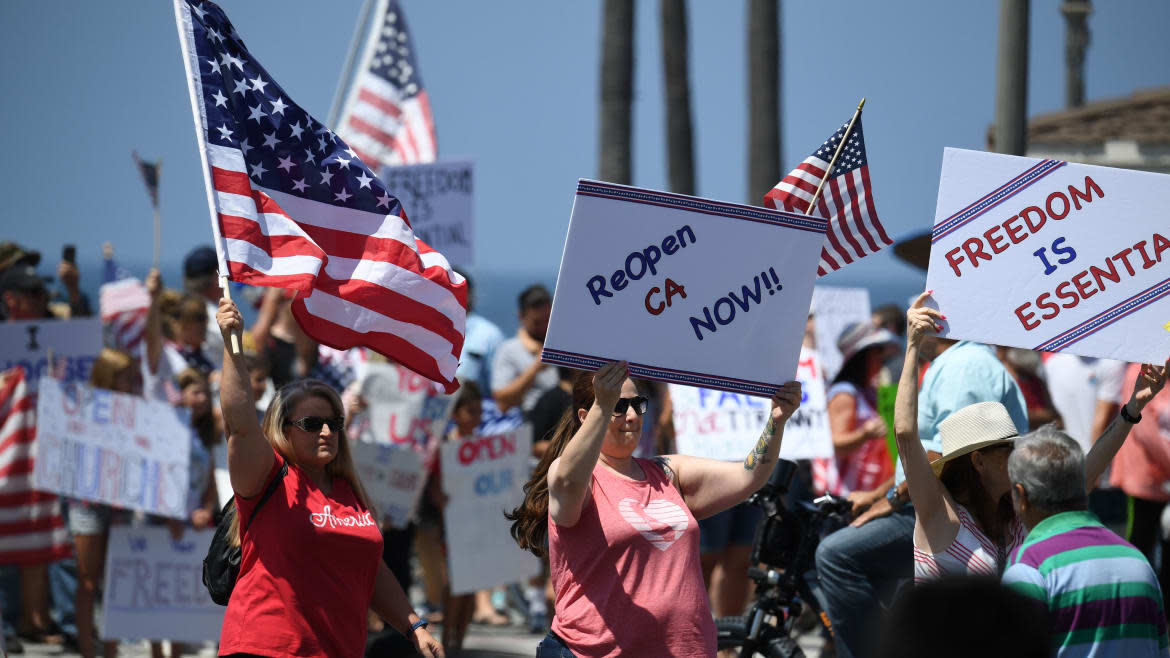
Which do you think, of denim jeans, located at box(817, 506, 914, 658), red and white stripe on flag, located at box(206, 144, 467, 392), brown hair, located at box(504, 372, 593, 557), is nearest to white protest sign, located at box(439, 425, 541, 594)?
denim jeans, located at box(817, 506, 914, 658)

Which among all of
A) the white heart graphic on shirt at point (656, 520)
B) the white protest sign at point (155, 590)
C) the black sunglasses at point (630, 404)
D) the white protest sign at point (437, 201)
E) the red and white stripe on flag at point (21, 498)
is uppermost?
the white protest sign at point (437, 201)

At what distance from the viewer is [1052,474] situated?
3.97 meters

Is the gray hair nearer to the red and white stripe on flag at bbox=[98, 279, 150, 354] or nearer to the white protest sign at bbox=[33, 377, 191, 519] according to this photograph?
the white protest sign at bbox=[33, 377, 191, 519]

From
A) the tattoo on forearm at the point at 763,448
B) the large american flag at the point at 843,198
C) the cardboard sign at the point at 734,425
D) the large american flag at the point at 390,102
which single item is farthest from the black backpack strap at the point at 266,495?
the large american flag at the point at 390,102

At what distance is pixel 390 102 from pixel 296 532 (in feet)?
23.4

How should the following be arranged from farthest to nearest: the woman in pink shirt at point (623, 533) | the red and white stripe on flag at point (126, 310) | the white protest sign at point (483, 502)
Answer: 1. the red and white stripe on flag at point (126, 310)
2. the white protest sign at point (483, 502)
3. the woman in pink shirt at point (623, 533)

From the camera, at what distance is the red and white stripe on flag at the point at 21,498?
27.5 ft

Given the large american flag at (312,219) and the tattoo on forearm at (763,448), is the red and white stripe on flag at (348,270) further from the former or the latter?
the tattoo on forearm at (763,448)

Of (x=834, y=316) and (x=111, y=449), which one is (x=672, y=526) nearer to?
(x=111, y=449)

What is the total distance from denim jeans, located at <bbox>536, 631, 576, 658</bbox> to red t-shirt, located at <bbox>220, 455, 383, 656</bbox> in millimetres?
661

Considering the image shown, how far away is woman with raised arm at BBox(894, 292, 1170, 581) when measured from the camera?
4.52 metres

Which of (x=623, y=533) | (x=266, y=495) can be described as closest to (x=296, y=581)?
(x=266, y=495)

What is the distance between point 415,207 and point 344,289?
4.86 metres

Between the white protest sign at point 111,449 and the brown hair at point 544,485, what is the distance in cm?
356
